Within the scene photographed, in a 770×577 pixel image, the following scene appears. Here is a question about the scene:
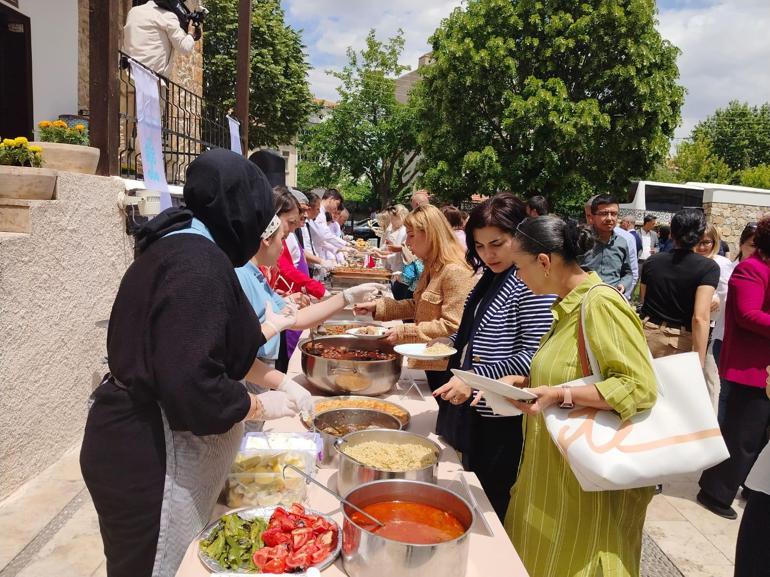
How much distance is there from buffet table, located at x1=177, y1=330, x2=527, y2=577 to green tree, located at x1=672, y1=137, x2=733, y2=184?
4277 centimetres

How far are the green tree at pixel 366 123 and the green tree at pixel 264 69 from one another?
729 cm

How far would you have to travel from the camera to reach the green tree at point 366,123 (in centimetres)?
2850

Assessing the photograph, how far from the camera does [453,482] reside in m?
1.94

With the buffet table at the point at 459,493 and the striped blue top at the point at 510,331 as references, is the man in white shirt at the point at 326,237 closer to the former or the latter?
the buffet table at the point at 459,493

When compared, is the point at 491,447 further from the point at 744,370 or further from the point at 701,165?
the point at 701,165

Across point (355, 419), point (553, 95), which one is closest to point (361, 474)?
point (355, 419)

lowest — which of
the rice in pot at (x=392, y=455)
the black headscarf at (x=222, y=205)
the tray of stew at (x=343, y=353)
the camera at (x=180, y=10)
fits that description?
the rice in pot at (x=392, y=455)

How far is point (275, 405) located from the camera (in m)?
1.78

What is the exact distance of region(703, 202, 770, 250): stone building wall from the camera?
58.4 ft

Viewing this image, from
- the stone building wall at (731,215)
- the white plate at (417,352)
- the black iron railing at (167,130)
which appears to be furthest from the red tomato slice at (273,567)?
the stone building wall at (731,215)

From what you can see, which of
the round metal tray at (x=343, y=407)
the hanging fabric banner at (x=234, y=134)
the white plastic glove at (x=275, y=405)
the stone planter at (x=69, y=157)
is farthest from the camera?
the hanging fabric banner at (x=234, y=134)

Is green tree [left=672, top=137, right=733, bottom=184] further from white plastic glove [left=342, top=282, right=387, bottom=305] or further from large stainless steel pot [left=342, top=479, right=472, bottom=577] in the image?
large stainless steel pot [left=342, top=479, right=472, bottom=577]

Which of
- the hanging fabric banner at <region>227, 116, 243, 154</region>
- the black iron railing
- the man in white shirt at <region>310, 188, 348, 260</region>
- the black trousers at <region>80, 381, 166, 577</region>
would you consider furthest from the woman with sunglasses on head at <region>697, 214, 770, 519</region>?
the hanging fabric banner at <region>227, 116, 243, 154</region>

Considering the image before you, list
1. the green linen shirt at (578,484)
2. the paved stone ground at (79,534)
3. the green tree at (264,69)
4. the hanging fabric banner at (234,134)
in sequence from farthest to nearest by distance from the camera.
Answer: the green tree at (264,69) < the hanging fabric banner at (234,134) < the paved stone ground at (79,534) < the green linen shirt at (578,484)
